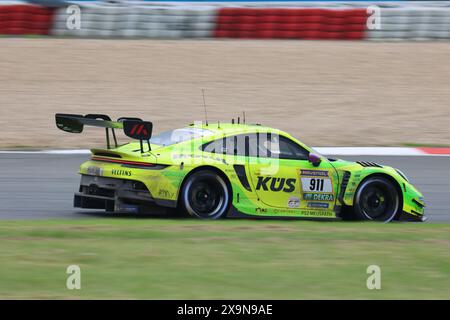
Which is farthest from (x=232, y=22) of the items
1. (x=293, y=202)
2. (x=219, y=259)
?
(x=219, y=259)

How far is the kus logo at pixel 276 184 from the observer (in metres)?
11.1

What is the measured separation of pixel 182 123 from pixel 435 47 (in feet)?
31.9

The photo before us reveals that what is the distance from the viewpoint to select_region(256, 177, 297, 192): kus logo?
11.1 meters

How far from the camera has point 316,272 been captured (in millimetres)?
7703

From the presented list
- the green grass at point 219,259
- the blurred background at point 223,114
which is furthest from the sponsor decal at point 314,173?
the green grass at point 219,259

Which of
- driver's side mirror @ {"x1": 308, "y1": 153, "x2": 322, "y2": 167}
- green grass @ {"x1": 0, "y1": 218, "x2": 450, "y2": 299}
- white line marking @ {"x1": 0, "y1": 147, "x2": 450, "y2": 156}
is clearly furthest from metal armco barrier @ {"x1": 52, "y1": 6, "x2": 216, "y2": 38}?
green grass @ {"x1": 0, "y1": 218, "x2": 450, "y2": 299}

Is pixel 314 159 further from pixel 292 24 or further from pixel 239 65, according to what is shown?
pixel 292 24

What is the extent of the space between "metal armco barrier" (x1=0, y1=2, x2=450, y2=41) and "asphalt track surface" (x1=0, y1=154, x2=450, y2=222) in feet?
32.0

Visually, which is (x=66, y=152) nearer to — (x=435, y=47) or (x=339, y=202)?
(x=339, y=202)

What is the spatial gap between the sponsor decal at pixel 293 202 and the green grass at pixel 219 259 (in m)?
0.91

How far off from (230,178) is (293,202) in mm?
872

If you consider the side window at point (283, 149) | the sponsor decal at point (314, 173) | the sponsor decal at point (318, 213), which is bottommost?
the sponsor decal at point (318, 213)

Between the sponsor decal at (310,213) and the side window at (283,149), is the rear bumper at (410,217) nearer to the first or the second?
the sponsor decal at (310,213)
